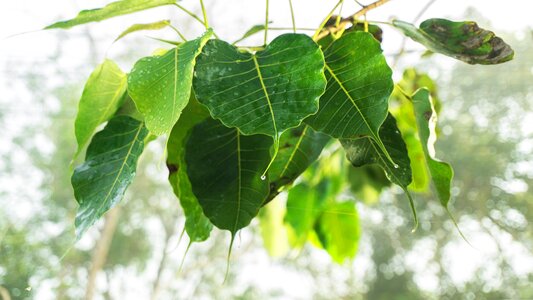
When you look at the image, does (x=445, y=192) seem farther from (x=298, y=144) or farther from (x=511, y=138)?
(x=511, y=138)

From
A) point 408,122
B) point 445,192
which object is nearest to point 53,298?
point 408,122

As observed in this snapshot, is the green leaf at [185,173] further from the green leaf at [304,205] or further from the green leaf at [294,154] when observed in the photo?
the green leaf at [304,205]

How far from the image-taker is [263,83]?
1.09 feet

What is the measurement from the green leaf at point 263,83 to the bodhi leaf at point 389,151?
8 cm

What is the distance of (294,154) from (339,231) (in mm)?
458

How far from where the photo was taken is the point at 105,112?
1.50 ft

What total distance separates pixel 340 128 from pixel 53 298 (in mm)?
4795

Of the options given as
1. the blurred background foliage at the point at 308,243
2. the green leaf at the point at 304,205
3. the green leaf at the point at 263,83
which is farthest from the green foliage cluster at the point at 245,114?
the blurred background foliage at the point at 308,243

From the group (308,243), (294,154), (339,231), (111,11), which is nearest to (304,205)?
(339,231)

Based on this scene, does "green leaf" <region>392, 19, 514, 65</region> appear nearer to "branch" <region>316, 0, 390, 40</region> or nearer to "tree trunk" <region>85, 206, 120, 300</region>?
"branch" <region>316, 0, 390, 40</region>

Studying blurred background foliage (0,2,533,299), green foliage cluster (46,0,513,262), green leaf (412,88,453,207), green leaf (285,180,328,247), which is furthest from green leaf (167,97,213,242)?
blurred background foliage (0,2,533,299)

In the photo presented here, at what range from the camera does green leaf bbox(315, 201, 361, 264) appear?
34.1 inches

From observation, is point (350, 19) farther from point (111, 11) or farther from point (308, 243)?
point (308, 243)

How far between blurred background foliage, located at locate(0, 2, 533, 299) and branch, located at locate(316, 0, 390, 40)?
3.99m
